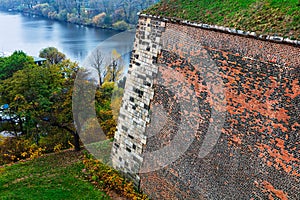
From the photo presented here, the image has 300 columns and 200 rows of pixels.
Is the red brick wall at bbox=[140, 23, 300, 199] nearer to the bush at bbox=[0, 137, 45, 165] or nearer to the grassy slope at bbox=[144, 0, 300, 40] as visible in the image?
the grassy slope at bbox=[144, 0, 300, 40]

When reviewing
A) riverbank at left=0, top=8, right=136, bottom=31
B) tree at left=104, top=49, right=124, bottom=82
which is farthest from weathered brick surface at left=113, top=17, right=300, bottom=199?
riverbank at left=0, top=8, right=136, bottom=31

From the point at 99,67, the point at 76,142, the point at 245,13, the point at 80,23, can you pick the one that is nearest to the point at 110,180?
the point at 76,142

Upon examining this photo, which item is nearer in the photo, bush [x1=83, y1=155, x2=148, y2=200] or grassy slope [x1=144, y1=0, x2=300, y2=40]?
grassy slope [x1=144, y1=0, x2=300, y2=40]

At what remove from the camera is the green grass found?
9.73m

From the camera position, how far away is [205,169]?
779cm

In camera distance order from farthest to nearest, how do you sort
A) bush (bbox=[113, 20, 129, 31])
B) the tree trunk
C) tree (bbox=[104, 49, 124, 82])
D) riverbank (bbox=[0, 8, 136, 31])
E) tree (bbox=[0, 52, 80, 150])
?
bush (bbox=[113, 20, 129, 31]), riverbank (bbox=[0, 8, 136, 31]), tree (bbox=[104, 49, 124, 82]), tree (bbox=[0, 52, 80, 150]), the tree trunk

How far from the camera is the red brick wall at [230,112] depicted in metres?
6.18

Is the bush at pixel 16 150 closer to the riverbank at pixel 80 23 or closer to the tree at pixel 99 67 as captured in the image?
the tree at pixel 99 67

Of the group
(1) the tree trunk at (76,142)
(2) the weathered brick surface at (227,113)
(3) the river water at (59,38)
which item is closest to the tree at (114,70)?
(3) the river water at (59,38)

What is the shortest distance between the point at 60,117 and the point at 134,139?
6768mm

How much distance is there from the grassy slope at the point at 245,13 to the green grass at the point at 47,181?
232 inches

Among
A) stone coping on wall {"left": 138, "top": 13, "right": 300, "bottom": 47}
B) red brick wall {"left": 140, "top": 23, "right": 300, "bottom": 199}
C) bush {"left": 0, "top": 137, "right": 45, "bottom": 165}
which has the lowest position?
bush {"left": 0, "top": 137, "right": 45, "bottom": 165}

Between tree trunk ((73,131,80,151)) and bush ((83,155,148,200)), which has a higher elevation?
bush ((83,155,148,200))

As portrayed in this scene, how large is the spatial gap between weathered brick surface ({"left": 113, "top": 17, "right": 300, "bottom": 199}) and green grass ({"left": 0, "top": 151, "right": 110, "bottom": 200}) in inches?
108
